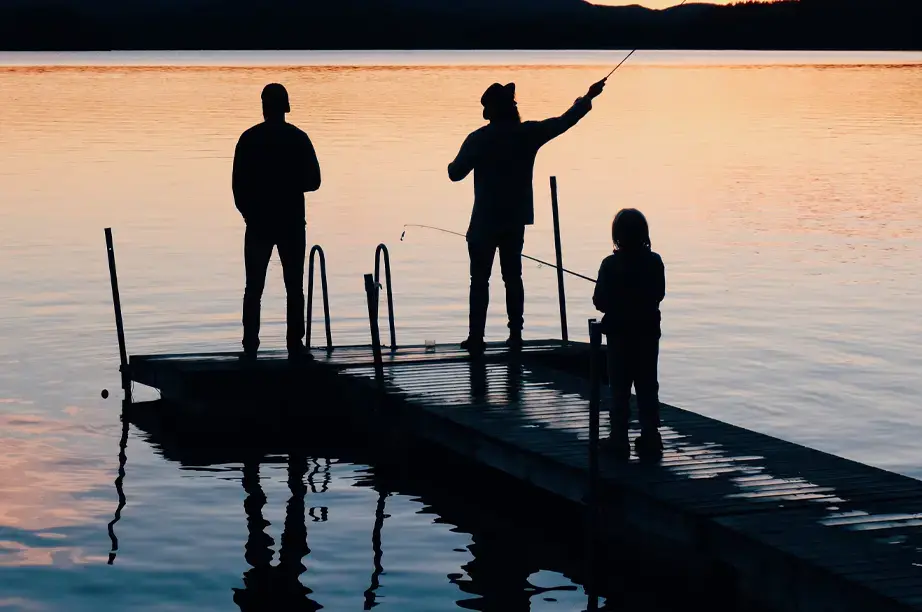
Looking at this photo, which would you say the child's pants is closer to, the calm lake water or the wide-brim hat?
the calm lake water

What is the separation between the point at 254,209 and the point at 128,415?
300 centimetres

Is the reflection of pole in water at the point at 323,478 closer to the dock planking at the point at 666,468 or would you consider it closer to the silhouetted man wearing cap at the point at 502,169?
the dock planking at the point at 666,468

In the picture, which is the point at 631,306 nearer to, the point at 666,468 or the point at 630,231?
the point at 630,231

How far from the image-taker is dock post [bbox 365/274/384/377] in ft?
40.5

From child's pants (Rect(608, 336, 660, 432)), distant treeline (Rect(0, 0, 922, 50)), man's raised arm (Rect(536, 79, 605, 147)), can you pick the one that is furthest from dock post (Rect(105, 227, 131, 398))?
distant treeline (Rect(0, 0, 922, 50))

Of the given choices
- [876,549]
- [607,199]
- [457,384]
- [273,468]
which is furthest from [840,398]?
[607,199]

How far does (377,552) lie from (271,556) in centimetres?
68

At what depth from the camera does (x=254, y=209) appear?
12945 mm

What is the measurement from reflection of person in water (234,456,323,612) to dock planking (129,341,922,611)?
3.66 ft

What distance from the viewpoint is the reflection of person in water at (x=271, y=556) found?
9.55 m

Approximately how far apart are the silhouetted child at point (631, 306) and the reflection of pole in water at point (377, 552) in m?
1.80

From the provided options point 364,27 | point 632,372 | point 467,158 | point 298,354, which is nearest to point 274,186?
point 467,158

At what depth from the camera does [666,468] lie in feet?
32.6

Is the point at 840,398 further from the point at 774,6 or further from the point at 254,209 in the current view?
the point at 774,6
